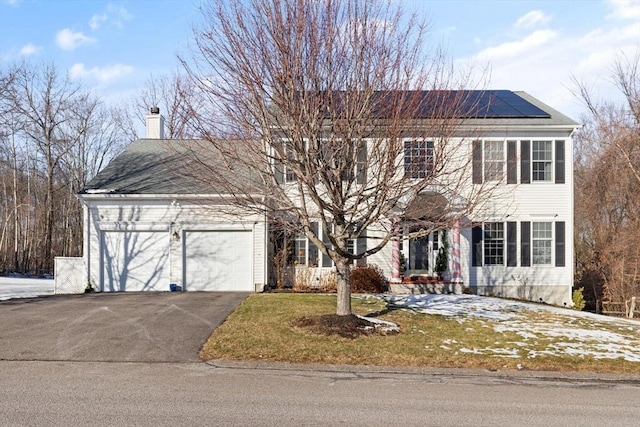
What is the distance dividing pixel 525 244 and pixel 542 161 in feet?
10.2

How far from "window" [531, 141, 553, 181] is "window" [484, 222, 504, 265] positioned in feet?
7.52

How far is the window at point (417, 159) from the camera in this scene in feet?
33.3

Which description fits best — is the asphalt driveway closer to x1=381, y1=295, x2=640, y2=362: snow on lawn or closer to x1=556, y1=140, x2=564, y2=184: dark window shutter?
x1=381, y1=295, x2=640, y2=362: snow on lawn

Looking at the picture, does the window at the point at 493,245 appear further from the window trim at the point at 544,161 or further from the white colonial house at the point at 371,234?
the window trim at the point at 544,161

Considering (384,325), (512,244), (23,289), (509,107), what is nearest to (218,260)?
(23,289)

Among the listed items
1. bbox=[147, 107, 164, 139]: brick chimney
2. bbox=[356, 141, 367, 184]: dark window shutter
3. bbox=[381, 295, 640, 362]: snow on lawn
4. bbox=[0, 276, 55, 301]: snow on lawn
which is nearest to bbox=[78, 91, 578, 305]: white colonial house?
bbox=[0, 276, 55, 301]: snow on lawn

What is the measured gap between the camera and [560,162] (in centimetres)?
1978

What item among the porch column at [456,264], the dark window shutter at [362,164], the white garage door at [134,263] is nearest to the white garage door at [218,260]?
the white garage door at [134,263]

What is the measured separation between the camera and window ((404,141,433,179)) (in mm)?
10163

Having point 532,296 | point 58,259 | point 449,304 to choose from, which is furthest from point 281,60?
point 532,296

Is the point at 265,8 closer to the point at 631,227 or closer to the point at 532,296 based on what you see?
the point at 532,296

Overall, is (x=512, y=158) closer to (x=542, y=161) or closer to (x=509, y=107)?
(x=542, y=161)

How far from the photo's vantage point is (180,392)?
727 centimetres

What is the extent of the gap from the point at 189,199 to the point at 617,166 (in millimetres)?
23471
